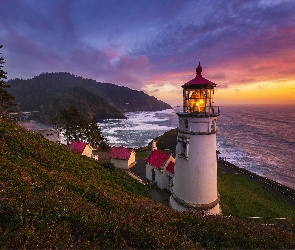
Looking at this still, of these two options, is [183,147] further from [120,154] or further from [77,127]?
[77,127]

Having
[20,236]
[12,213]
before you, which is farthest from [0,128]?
[20,236]

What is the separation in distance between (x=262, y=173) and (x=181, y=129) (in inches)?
1008

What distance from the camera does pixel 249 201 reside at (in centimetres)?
1700

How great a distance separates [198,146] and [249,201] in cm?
1102

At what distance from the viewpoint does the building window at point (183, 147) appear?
34.7ft

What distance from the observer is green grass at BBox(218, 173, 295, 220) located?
1513 cm

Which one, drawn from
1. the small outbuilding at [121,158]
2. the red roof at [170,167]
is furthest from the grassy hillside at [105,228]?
the small outbuilding at [121,158]

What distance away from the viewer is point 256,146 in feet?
153

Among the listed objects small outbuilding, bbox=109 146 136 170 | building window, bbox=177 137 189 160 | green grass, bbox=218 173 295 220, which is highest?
building window, bbox=177 137 189 160

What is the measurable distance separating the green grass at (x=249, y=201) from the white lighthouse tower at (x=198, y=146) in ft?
17.6

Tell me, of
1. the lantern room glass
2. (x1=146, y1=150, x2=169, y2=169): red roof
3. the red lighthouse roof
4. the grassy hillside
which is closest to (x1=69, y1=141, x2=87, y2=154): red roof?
(x1=146, y1=150, x2=169, y2=169): red roof

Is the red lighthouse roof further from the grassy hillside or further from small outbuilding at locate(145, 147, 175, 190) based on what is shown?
small outbuilding at locate(145, 147, 175, 190)

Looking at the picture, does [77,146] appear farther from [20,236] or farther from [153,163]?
[20,236]

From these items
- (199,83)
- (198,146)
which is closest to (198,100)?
(199,83)
